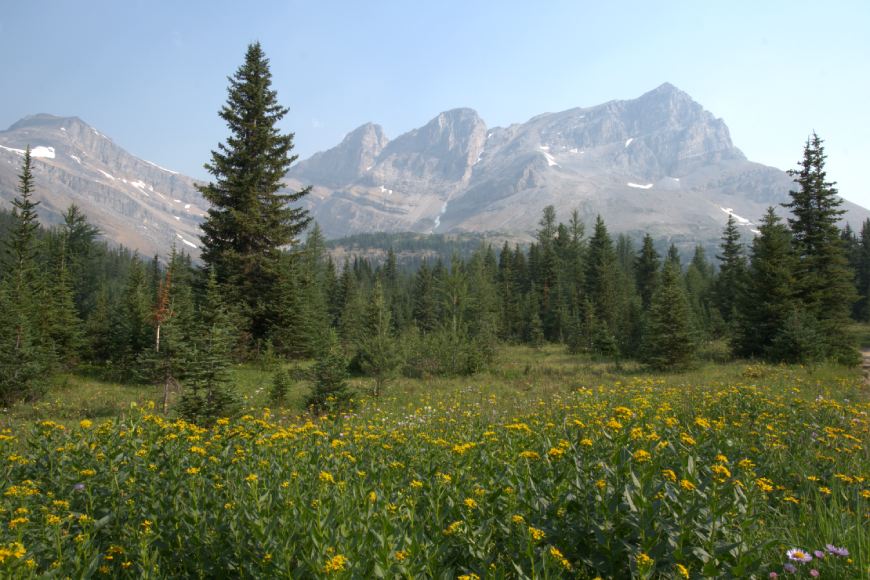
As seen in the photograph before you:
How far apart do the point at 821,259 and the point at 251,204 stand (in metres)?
31.6

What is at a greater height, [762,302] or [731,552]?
[762,302]

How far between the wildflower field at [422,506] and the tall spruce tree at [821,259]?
21.9m

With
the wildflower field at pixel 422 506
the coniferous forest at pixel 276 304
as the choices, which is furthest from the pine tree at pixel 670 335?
the wildflower field at pixel 422 506

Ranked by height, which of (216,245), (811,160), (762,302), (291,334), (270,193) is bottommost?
(291,334)

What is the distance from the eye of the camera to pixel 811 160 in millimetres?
26969

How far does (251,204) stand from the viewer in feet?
75.3

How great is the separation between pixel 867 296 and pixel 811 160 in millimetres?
39163

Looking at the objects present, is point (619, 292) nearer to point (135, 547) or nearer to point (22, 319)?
point (22, 319)

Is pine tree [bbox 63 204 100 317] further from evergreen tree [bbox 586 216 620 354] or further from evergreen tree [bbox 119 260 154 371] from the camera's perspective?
evergreen tree [bbox 586 216 620 354]

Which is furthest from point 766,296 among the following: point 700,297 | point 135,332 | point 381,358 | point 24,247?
point 700,297

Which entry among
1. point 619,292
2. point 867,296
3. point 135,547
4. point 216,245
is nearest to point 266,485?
point 135,547

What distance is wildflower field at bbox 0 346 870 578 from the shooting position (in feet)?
8.50

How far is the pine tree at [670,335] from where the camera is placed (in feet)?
65.6

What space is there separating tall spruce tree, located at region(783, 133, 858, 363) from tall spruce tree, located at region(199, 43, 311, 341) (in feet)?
87.3
